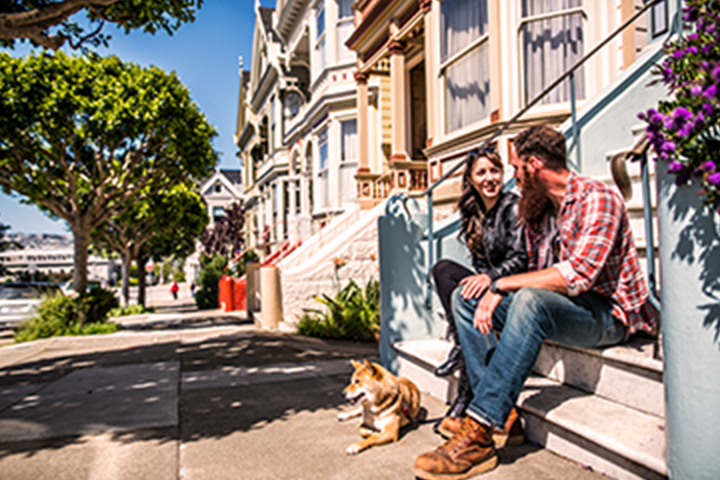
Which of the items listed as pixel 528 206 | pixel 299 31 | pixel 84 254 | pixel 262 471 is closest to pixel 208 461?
pixel 262 471

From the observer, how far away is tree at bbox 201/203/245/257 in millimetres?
31531

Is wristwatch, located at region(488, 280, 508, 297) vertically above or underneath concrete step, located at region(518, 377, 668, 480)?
above

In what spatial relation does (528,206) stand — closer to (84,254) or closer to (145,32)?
(145,32)

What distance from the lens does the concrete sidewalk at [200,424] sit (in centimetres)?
302

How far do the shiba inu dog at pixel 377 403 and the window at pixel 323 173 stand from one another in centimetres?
1312

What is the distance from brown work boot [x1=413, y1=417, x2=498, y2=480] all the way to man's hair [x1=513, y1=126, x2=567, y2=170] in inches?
60.0

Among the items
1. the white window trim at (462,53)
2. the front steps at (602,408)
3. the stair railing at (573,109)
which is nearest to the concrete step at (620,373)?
the front steps at (602,408)

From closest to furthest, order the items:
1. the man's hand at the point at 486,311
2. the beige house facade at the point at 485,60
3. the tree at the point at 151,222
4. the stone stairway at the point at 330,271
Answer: the man's hand at the point at 486,311
the beige house facade at the point at 485,60
the stone stairway at the point at 330,271
the tree at the point at 151,222

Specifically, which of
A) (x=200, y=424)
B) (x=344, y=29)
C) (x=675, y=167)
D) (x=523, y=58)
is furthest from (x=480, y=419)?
(x=344, y=29)

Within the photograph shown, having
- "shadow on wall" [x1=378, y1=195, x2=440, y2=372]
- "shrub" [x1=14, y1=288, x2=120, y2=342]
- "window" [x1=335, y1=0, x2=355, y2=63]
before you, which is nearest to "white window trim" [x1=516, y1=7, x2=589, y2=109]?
"shadow on wall" [x1=378, y1=195, x2=440, y2=372]

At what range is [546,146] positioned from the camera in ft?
9.73

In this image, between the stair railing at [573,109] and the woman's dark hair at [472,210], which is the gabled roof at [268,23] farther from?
the woman's dark hair at [472,210]

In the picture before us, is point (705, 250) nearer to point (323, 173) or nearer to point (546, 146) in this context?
point (546, 146)

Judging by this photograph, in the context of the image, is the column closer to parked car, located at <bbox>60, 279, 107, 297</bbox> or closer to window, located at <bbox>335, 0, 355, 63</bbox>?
window, located at <bbox>335, 0, 355, 63</bbox>
